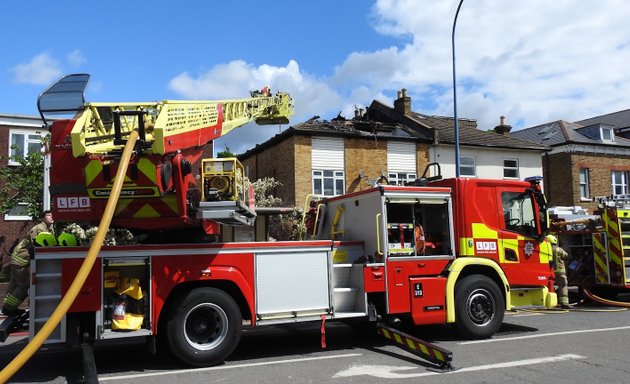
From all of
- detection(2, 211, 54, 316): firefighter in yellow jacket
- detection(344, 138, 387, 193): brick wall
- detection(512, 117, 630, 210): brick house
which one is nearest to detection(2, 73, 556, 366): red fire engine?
detection(2, 211, 54, 316): firefighter in yellow jacket

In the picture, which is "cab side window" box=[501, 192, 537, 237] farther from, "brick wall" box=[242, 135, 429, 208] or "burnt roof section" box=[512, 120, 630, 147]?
"burnt roof section" box=[512, 120, 630, 147]

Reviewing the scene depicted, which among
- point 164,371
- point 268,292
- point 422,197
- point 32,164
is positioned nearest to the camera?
point 164,371

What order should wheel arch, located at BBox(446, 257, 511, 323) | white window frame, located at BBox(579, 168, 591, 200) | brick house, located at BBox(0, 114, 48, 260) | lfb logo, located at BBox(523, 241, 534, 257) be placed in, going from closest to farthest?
wheel arch, located at BBox(446, 257, 511, 323) < lfb logo, located at BBox(523, 241, 534, 257) < brick house, located at BBox(0, 114, 48, 260) < white window frame, located at BBox(579, 168, 591, 200)

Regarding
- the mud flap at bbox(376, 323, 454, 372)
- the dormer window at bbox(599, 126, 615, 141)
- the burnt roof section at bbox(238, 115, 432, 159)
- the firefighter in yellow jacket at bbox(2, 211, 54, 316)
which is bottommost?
the mud flap at bbox(376, 323, 454, 372)

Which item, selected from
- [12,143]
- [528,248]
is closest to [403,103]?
[12,143]

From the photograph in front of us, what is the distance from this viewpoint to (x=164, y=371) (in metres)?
7.02

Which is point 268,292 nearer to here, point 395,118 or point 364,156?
point 364,156

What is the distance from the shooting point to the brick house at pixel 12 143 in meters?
21.9

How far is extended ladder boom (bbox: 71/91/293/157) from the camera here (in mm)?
6695

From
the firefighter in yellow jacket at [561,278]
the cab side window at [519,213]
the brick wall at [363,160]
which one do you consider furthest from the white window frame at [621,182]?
the cab side window at [519,213]

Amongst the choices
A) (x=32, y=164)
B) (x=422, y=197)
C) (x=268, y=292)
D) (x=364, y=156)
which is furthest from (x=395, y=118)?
(x=268, y=292)

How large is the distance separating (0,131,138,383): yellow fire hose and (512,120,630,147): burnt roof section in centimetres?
2905

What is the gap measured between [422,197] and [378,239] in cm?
108

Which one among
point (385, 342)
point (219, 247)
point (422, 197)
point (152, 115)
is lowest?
point (385, 342)
